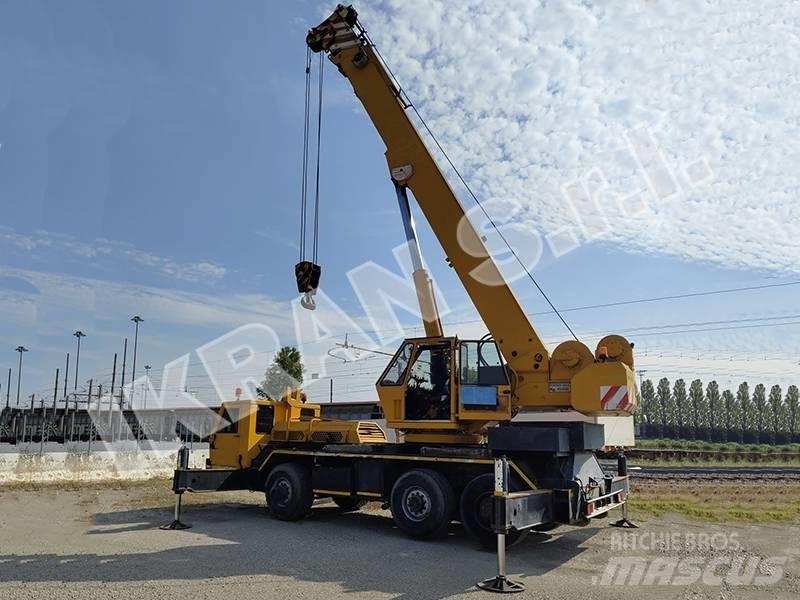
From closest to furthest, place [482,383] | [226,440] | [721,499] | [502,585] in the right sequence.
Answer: [502,585], [482,383], [226,440], [721,499]

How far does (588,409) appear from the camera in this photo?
10117 mm

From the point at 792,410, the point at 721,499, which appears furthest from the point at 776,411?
the point at 721,499

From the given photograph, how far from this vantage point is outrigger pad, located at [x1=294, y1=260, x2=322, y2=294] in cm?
1304

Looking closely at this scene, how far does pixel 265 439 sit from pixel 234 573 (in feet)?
20.6

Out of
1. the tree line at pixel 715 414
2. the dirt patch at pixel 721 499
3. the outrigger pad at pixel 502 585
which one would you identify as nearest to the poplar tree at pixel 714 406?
the tree line at pixel 715 414

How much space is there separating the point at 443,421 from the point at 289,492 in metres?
3.79

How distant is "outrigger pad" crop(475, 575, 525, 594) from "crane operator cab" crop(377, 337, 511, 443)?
130 inches

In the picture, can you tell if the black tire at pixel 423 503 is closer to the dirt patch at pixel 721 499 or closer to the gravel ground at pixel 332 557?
the gravel ground at pixel 332 557

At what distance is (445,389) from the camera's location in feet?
36.2

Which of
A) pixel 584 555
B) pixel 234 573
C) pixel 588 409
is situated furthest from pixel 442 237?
pixel 234 573

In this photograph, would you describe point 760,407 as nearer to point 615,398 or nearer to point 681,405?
point 681,405

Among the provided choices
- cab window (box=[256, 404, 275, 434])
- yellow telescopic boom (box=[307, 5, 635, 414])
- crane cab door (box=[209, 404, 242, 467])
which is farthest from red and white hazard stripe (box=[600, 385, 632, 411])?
crane cab door (box=[209, 404, 242, 467])

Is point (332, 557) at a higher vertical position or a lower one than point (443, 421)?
lower

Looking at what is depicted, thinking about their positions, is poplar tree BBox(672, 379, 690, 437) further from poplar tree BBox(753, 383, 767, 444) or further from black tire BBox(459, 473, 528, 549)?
black tire BBox(459, 473, 528, 549)
